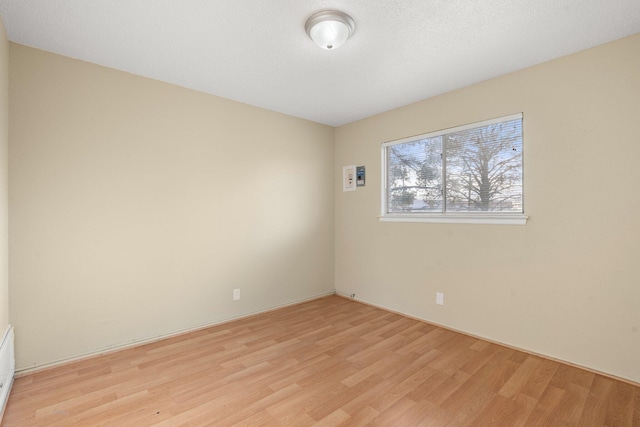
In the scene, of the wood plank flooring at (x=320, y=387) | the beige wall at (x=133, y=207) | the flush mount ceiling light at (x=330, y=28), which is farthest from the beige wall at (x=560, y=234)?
the beige wall at (x=133, y=207)

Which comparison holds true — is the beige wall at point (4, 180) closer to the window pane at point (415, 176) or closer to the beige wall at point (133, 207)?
the beige wall at point (133, 207)

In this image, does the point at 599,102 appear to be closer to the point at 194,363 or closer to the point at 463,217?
the point at 463,217

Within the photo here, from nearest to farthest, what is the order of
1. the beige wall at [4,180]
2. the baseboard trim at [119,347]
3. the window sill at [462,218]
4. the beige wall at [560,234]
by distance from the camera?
the beige wall at [4,180], the beige wall at [560,234], the baseboard trim at [119,347], the window sill at [462,218]

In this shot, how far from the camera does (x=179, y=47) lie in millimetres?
2250

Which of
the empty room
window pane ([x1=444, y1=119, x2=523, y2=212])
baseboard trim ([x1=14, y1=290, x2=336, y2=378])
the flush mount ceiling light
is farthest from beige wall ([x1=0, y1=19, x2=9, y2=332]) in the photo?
window pane ([x1=444, y1=119, x2=523, y2=212])

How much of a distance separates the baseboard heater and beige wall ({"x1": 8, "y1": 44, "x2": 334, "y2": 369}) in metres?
0.12

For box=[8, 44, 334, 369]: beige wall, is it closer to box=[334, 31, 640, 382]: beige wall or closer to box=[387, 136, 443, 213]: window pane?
box=[387, 136, 443, 213]: window pane

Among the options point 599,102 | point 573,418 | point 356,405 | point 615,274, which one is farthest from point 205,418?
point 599,102

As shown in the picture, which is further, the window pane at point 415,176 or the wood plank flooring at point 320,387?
the window pane at point 415,176

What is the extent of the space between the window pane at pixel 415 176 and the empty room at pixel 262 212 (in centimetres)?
3

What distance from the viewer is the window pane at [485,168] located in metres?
2.70

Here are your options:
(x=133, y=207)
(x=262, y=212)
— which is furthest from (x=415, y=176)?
(x=133, y=207)

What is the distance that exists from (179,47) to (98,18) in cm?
49

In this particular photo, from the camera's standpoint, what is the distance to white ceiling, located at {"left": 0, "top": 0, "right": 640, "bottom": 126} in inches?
71.6
